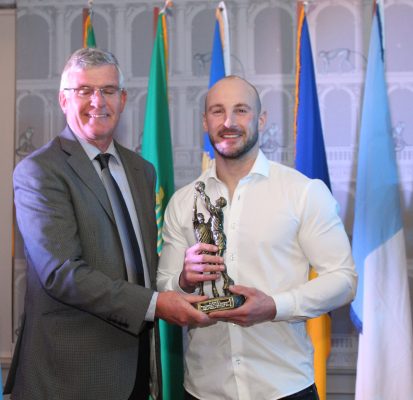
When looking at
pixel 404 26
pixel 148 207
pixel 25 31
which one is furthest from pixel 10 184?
pixel 404 26

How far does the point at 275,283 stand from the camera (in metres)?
1.99

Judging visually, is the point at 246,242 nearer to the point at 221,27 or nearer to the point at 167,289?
the point at 167,289

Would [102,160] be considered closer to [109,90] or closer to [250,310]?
[109,90]

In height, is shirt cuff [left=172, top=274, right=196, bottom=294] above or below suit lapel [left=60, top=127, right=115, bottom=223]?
below

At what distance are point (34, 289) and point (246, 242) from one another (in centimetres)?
81

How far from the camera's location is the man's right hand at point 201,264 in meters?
1.86

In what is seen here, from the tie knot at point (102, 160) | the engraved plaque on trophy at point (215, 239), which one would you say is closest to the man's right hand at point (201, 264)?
the engraved plaque on trophy at point (215, 239)

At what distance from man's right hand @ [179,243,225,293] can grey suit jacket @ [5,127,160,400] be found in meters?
0.18

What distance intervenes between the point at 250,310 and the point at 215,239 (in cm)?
27

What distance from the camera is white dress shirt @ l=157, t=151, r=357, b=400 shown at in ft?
6.35

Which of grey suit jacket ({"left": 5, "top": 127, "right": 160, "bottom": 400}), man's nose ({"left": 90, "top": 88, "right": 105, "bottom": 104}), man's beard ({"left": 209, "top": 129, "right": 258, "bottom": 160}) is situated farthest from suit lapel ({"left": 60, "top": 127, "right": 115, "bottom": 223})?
man's beard ({"left": 209, "top": 129, "right": 258, "bottom": 160})

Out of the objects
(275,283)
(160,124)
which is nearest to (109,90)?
(275,283)

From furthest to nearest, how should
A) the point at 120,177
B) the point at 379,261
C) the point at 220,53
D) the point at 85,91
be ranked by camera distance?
the point at 220,53
the point at 379,261
the point at 120,177
the point at 85,91

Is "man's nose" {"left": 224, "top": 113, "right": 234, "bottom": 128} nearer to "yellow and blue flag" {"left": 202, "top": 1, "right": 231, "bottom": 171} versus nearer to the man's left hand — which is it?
the man's left hand
